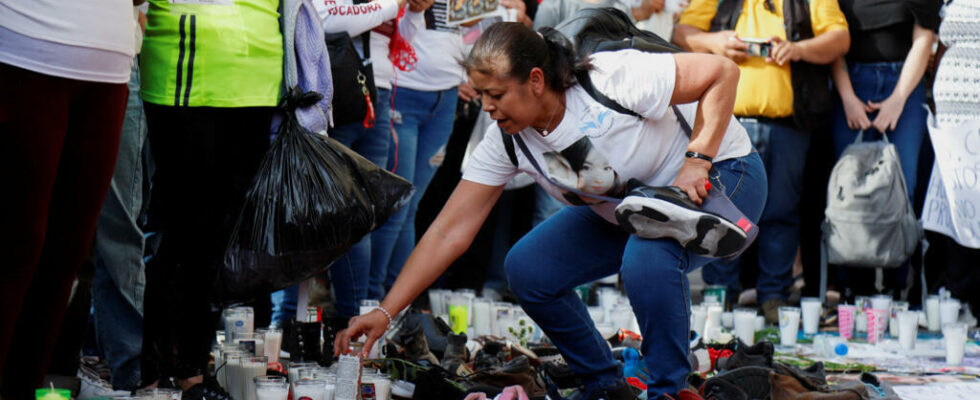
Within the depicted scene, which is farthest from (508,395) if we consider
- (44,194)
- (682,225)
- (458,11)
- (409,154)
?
(458,11)

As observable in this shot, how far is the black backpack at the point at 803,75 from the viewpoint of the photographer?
20.2 ft

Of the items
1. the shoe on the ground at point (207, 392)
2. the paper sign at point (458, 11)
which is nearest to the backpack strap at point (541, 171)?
the shoe on the ground at point (207, 392)

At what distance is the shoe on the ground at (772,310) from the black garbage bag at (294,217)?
3.22 meters

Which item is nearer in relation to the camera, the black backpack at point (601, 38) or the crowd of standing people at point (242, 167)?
the crowd of standing people at point (242, 167)

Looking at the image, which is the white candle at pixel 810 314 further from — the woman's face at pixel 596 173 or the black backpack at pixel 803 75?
the woman's face at pixel 596 173

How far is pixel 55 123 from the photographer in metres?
2.73

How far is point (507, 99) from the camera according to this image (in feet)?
10.9

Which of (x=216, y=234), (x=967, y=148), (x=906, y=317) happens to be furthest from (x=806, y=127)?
(x=216, y=234)

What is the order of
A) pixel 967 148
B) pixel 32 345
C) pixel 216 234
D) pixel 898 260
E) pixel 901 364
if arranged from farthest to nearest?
pixel 898 260
pixel 967 148
pixel 901 364
pixel 216 234
pixel 32 345

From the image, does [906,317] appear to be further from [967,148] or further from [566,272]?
[566,272]

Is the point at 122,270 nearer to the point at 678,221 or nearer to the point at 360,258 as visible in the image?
the point at 360,258

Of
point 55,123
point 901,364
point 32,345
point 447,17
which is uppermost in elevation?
point 447,17

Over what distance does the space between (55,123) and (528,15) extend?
159 inches

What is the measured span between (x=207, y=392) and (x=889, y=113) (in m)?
4.23
